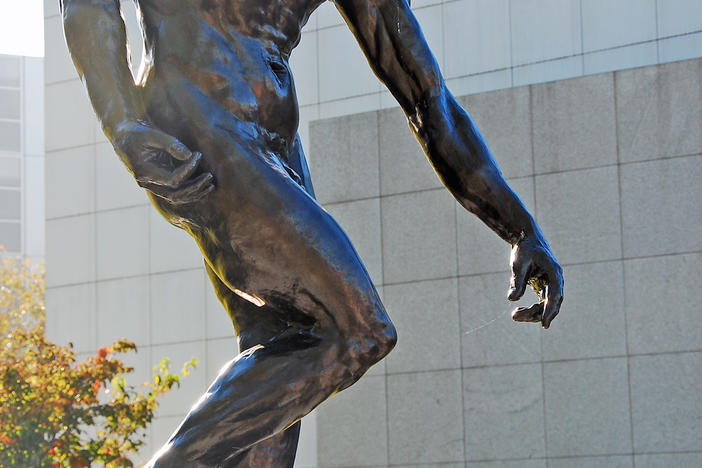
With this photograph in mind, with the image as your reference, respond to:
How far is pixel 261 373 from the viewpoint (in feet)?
10.6

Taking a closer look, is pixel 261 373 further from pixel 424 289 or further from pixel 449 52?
pixel 449 52

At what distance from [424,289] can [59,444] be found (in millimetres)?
4816

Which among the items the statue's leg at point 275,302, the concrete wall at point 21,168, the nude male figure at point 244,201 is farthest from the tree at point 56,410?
the concrete wall at point 21,168

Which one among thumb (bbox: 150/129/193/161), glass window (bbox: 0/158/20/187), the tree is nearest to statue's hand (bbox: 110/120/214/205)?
thumb (bbox: 150/129/193/161)

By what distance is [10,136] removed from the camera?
7456cm

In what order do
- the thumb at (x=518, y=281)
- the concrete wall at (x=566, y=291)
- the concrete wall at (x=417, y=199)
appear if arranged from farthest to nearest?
1. the concrete wall at (x=417, y=199)
2. the concrete wall at (x=566, y=291)
3. the thumb at (x=518, y=281)

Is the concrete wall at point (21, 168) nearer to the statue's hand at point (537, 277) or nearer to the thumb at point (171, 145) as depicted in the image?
the statue's hand at point (537, 277)

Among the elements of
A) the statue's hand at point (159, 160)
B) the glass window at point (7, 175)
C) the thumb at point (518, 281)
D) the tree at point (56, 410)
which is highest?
the glass window at point (7, 175)

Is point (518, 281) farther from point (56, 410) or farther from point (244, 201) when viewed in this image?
point (56, 410)

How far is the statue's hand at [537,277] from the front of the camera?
3.82 m

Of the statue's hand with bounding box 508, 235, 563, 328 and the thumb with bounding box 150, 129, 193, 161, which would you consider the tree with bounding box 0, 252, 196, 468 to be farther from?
the thumb with bounding box 150, 129, 193, 161

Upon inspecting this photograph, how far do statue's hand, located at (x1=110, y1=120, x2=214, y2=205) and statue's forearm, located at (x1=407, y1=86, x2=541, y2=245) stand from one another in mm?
1120

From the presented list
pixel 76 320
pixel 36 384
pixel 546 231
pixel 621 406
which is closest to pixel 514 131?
pixel 546 231

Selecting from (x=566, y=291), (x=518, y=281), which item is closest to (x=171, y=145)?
(x=518, y=281)
